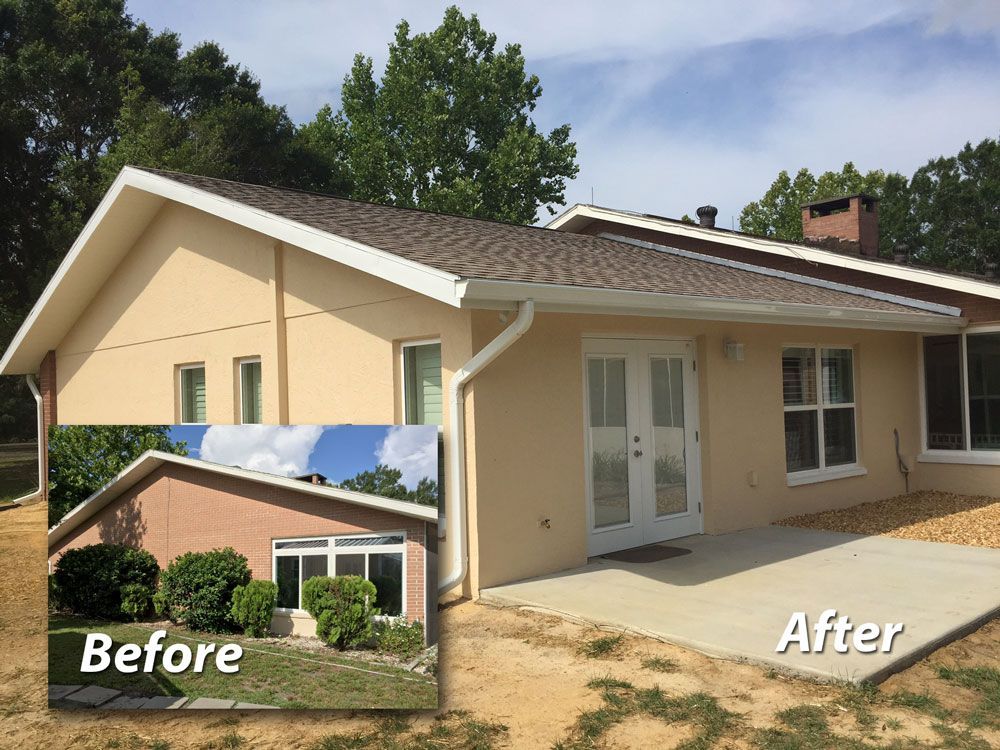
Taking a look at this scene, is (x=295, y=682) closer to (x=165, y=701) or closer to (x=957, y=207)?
(x=165, y=701)

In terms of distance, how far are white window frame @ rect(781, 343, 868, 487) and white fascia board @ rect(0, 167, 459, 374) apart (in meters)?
5.51

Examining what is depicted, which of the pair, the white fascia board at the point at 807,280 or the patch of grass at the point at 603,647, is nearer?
the patch of grass at the point at 603,647

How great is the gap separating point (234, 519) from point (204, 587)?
0.42 metres

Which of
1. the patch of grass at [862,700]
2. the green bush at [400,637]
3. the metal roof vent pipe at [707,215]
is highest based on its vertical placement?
the metal roof vent pipe at [707,215]

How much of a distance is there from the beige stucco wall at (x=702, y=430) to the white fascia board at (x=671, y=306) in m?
0.53

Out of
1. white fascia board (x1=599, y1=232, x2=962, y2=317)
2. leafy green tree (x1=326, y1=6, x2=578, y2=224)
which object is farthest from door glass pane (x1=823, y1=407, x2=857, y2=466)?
leafy green tree (x1=326, y1=6, x2=578, y2=224)

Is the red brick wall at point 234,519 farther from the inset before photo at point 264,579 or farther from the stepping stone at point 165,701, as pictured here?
the stepping stone at point 165,701

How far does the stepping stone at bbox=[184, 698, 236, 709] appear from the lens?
454cm

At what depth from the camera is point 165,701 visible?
15.1 feet

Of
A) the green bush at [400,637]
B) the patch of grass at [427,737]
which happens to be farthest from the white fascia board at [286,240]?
the patch of grass at [427,737]

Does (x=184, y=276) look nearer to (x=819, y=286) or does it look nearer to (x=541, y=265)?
(x=541, y=265)

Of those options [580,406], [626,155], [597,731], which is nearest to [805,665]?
[597,731]

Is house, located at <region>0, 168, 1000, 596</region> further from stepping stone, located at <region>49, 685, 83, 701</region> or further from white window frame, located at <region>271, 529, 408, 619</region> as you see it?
stepping stone, located at <region>49, 685, 83, 701</region>

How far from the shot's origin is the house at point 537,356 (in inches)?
273
